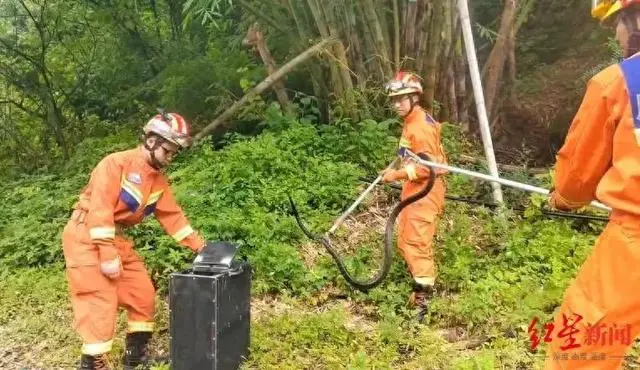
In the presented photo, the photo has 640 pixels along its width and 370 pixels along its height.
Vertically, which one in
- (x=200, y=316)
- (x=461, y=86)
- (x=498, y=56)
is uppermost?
(x=498, y=56)

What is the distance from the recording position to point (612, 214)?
2215mm

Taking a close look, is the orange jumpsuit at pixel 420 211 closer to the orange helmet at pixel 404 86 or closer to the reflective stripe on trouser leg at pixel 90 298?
the orange helmet at pixel 404 86

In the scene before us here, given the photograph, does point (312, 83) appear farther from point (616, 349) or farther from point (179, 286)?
point (616, 349)

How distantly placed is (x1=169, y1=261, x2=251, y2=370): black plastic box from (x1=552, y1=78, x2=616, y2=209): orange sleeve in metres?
1.83

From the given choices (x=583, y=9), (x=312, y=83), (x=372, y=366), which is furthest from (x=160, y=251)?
(x=583, y=9)

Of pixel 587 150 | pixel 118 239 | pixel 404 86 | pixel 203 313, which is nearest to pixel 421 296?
pixel 404 86

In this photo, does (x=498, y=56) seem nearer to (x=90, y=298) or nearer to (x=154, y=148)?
(x=154, y=148)

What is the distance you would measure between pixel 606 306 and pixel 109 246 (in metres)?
2.57

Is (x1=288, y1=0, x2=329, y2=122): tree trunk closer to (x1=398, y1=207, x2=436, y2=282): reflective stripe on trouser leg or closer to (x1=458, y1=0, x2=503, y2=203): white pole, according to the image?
(x1=458, y1=0, x2=503, y2=203): white pole

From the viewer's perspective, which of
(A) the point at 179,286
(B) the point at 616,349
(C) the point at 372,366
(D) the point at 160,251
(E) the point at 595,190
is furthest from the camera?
(D) the point at 160,251

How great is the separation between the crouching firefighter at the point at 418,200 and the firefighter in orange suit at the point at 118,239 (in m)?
1.50

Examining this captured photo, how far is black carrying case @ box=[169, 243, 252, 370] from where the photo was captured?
11.0 feet

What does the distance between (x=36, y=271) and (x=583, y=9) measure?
7.67m

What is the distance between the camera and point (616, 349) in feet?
7.14
